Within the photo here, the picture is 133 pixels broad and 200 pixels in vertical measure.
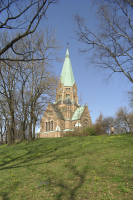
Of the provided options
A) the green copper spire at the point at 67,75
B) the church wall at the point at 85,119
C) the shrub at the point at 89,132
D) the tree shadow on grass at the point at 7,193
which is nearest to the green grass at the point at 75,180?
the tree shadow on grass at the point at 7,193

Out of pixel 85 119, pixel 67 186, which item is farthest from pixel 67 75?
pixel 67 186

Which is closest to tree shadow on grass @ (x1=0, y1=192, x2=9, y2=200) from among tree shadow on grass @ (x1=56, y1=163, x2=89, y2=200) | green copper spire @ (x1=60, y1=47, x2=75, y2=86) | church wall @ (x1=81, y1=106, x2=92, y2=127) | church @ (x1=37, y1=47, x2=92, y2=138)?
tree shadow on grass @ (x1=56, y1=163, x2=89, y2=200)

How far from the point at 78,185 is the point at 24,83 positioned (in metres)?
16.2

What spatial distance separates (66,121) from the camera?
4047 centimetres

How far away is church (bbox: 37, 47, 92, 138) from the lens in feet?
127

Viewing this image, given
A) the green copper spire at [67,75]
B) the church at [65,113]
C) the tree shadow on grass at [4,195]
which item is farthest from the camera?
the green copper spire at [67,75]

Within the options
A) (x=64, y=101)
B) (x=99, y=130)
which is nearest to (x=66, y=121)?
(x=64, y=101)

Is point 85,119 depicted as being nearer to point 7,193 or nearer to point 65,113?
point 65,113

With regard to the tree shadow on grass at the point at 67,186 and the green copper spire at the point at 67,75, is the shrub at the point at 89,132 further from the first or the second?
the green copper spire at the point at 67,75

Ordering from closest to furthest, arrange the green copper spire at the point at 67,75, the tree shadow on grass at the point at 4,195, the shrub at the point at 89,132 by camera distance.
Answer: the tree shadow on grass at the point at 4,195 < the shrub at the point at 89,132 < the green copper spire at the point at 67,75

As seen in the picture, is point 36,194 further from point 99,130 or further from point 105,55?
point 99,130

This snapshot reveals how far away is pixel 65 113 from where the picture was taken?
41.8m

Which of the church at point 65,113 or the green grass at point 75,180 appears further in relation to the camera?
the church at point 65,113

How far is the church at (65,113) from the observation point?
38.7 metres
